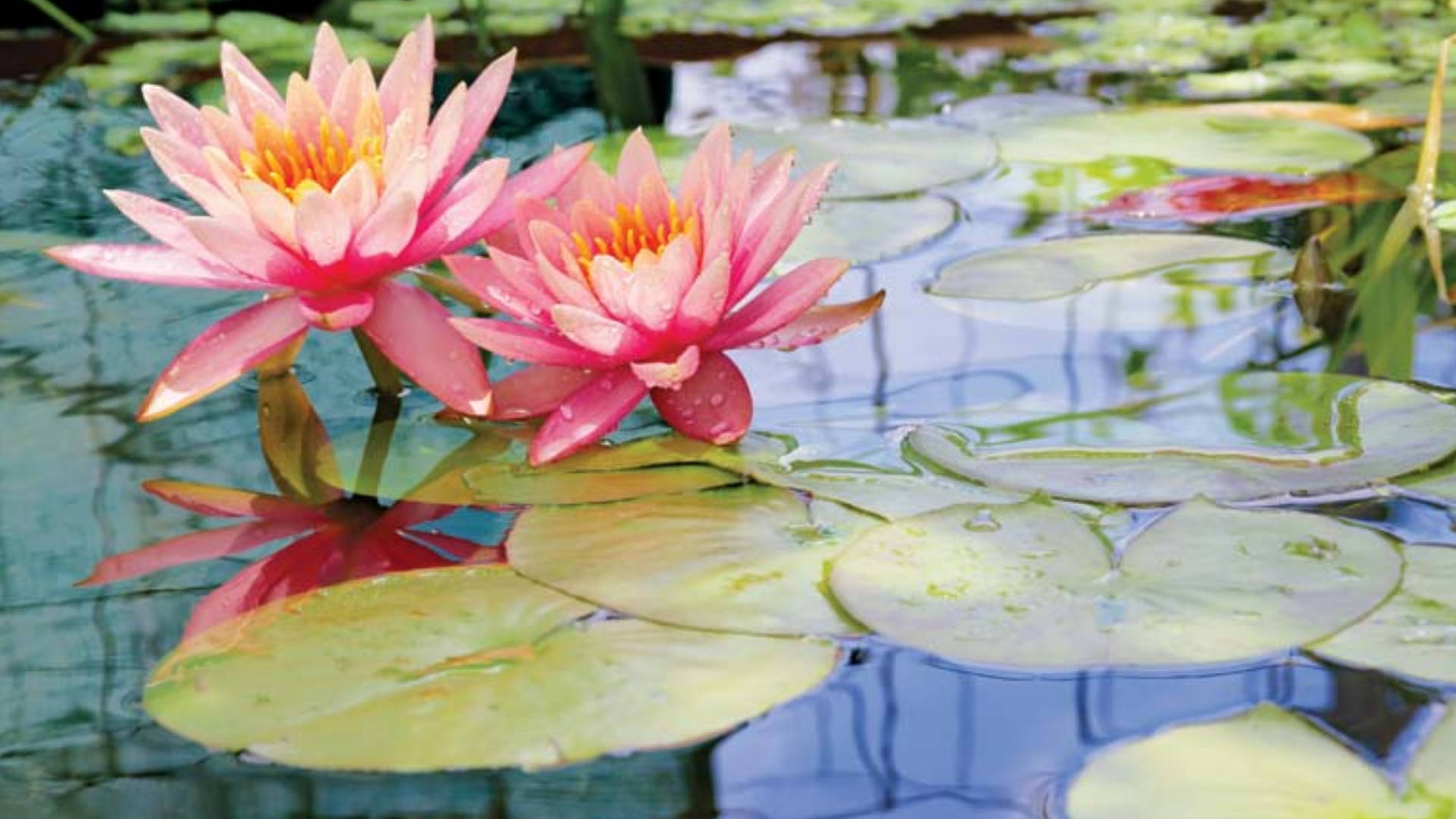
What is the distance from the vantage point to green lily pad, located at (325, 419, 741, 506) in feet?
3.72

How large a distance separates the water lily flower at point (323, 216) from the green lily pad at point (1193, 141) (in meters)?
0.89

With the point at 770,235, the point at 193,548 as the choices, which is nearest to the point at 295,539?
the point at 193,548

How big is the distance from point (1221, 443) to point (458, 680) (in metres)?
0.57

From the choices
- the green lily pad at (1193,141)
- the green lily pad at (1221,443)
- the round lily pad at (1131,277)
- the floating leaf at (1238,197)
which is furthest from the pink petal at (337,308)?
the green lily pad at (1193,141)

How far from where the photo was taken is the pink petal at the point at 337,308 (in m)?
1.19

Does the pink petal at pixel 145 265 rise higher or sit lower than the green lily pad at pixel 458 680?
higher

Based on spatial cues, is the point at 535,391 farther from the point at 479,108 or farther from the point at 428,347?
the point at 479,108

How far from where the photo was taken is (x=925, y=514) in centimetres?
104

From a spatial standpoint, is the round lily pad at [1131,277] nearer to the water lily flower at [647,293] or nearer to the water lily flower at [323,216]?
the water lily flower at [647,293]

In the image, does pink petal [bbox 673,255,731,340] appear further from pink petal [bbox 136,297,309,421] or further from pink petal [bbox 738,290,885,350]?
pink petal [bbox 136,297,309,421]

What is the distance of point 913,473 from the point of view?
113 cm

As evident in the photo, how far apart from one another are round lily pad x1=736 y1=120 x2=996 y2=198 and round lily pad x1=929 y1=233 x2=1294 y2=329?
10.4 inches

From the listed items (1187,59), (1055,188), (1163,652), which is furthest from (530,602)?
(1187,59)

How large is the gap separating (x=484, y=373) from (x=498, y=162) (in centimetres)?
15
